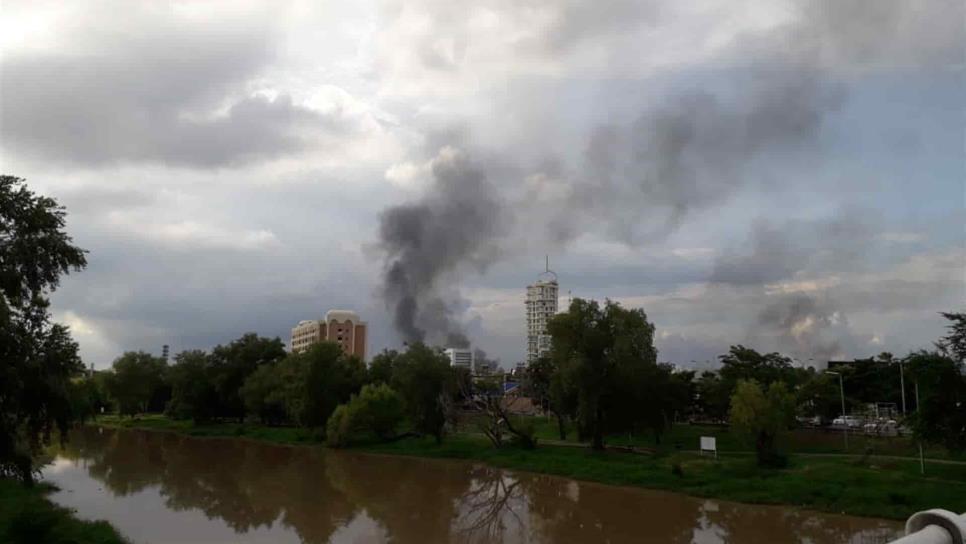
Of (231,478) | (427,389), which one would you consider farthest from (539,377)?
(231,478)

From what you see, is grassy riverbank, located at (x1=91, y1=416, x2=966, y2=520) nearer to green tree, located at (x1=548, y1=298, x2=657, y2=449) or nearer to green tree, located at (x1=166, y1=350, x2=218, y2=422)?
green tree, located at (x1=548, y1=298, x2=657, y2=449)

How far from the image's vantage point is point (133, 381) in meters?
71.6

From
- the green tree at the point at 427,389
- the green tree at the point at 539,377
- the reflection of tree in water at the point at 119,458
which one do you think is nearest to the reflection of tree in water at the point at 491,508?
the green tree at the point at 427,389

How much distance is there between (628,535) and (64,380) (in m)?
14.8

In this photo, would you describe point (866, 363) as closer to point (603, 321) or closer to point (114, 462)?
point (603, 321)

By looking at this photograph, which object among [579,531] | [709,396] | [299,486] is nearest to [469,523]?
[579,531]

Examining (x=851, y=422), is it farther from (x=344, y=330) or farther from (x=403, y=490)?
(x=344, y=330)

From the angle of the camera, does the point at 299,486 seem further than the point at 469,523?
Yes

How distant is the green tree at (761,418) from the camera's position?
27.5 meters

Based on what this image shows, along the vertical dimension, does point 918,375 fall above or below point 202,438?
above

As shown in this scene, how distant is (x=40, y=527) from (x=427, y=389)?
28.8m

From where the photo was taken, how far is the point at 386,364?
58469mm

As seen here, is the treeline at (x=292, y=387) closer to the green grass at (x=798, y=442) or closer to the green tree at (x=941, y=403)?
the green grass at (x=798, y=442)

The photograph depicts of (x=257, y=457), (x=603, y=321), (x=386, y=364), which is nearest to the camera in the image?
(x=603, y=321)
